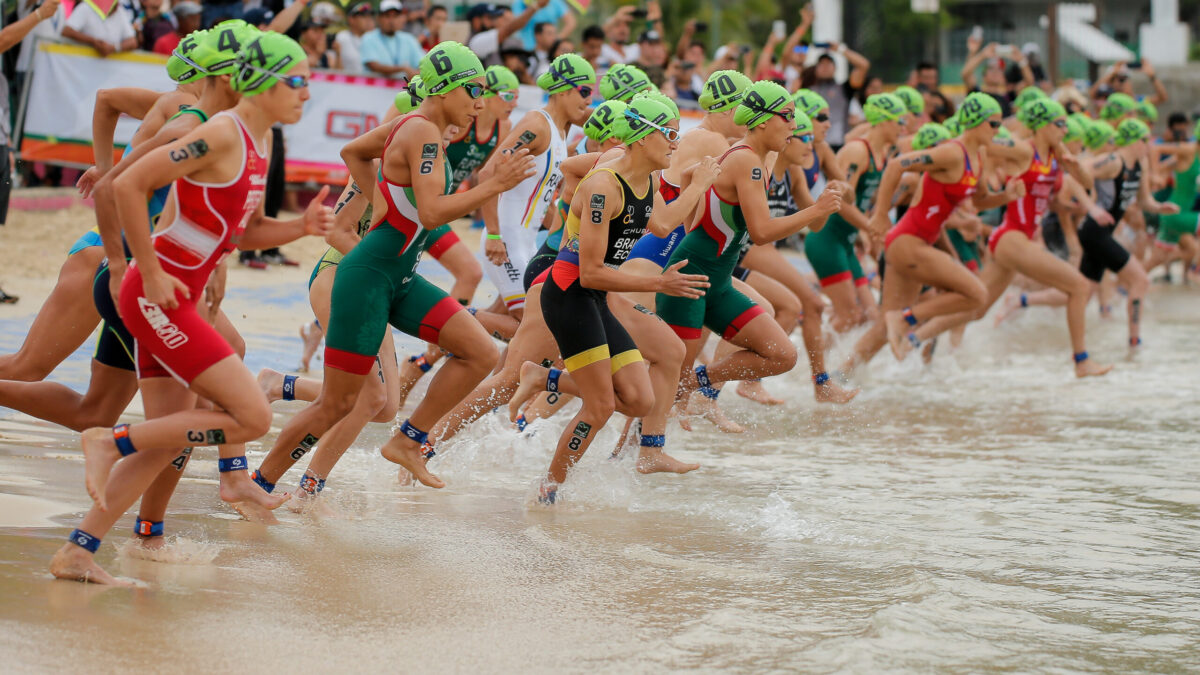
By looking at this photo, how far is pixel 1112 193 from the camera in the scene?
1320 centimetres

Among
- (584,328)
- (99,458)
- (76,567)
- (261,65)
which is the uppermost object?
(261,65)

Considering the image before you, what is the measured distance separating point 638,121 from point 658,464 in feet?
5.85

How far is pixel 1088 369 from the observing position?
36.4 feet

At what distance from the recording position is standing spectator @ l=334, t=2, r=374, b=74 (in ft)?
48.1

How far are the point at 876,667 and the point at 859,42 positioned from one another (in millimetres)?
32198

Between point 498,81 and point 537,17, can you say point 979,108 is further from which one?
point 537,17

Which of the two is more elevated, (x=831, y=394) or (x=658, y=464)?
(x=658, y=464)

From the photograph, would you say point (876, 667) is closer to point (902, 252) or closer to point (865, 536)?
point (865, 536)

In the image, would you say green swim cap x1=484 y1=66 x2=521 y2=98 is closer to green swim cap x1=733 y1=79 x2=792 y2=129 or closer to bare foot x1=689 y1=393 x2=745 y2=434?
green swim cap x1=733 y1=79 x2=792 y2=129

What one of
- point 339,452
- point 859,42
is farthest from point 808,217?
point 859,42

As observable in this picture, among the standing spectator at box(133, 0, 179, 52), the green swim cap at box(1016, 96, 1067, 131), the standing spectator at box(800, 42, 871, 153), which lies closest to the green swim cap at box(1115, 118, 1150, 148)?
the green swim cap at box(1016, 96, 1067, 131)

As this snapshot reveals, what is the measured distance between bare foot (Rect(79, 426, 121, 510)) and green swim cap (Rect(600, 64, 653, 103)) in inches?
171

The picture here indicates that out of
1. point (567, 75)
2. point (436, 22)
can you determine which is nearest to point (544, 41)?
point (436, 22)

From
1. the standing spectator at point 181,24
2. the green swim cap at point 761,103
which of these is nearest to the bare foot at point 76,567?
the green swim cap at point 761,103
